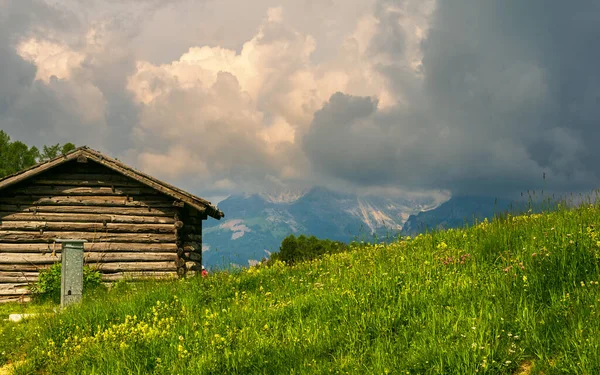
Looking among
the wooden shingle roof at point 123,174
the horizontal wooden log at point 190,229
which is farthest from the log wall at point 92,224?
the wooden shingle roof at point 123,174

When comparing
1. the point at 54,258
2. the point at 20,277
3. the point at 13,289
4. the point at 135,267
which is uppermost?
the point at 54,258

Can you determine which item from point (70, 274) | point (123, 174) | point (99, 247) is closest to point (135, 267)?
point (99, 247)

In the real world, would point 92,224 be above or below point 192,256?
above

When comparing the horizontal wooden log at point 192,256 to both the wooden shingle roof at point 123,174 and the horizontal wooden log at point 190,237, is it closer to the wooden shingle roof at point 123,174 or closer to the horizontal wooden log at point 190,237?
the horizontal wooden log at point 190,237

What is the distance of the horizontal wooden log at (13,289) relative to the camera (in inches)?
749

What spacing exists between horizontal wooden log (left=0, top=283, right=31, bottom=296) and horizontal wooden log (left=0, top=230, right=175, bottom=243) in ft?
5.53

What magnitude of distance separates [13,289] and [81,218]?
362cm

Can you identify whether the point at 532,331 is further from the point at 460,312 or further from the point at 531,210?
the point at 531,210

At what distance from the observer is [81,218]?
1970cm

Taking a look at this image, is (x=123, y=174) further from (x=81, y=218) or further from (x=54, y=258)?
(x=54, y=258)

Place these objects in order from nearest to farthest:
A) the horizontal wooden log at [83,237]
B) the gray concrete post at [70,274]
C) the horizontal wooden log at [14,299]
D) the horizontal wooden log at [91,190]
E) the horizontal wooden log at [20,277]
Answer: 1. the gray concrete post at [70,274]
2. the horizontal wooden log at [14,299]
3. the horizontal wooden log at [20,277]
4. the horizontal wooden log at [83,237]
5. the horizontal wooden log at [91,190]

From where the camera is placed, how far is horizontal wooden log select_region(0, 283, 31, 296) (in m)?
19.0

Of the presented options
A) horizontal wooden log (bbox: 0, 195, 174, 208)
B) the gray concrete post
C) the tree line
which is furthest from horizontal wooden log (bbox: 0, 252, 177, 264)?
the tree line

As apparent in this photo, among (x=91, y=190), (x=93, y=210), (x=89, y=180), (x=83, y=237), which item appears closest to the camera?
(x=83, y=237)
